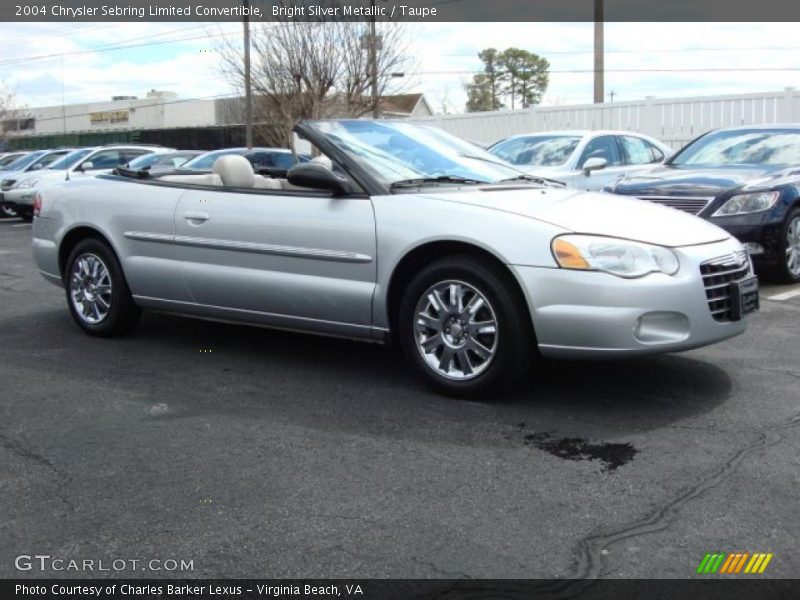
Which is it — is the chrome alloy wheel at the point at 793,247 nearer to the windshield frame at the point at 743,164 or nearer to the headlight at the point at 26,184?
the windshield frame at the point at 743,164

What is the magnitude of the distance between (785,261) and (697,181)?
1.10 m

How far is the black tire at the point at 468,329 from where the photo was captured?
453 centimetres

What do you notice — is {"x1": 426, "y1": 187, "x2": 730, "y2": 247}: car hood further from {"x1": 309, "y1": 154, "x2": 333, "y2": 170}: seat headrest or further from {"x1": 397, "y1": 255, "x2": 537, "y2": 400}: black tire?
{"x1": 309, "y1": 154, "x2": 333, "y2": 170}: seat headrest

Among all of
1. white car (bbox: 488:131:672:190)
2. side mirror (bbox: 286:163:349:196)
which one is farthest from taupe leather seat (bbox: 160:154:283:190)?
white car (bbox: 488:131:672:190)

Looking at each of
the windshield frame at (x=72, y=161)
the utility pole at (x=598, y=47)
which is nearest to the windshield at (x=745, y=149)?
the windshield frame at (x=72, y=161)

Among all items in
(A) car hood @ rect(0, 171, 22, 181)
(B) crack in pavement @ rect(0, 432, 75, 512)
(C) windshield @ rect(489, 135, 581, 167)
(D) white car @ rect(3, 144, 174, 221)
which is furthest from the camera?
(A) car hood @ rect(0, 171, 22, 181)

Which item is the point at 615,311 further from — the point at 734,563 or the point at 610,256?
the point at 734,563

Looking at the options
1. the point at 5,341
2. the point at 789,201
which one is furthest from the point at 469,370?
the point at 789,201

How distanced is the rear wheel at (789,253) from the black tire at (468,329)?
4.54m

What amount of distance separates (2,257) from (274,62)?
60.2ft

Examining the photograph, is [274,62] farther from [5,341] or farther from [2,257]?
[5,341]

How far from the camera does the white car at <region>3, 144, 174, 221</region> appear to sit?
55.3 feet

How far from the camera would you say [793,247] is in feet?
27.1

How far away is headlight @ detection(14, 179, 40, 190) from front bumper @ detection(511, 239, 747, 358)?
14.8 m
